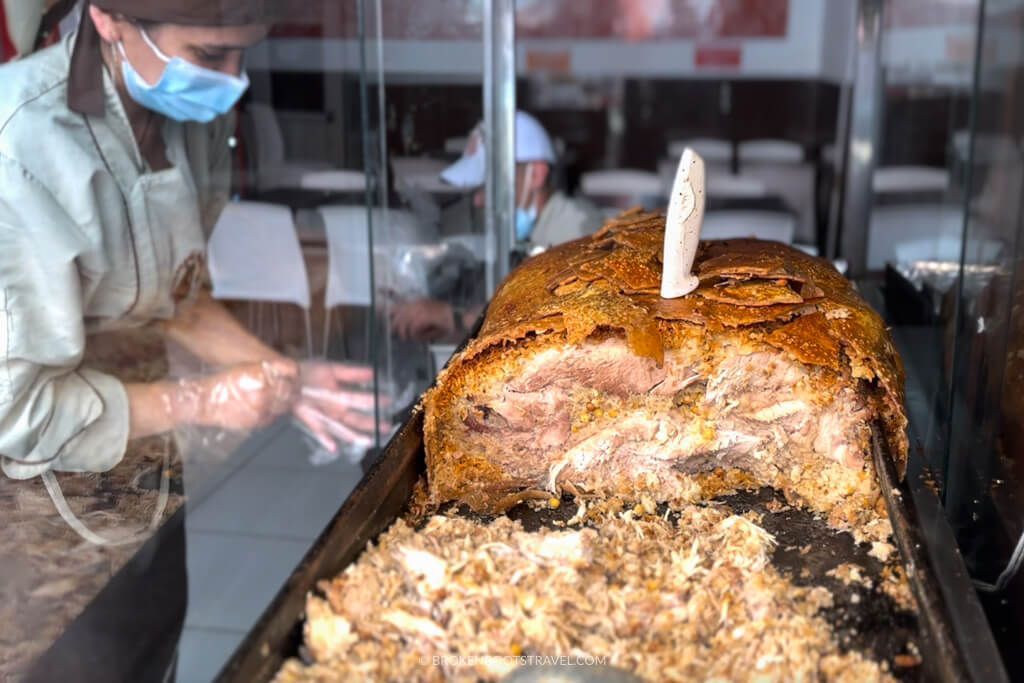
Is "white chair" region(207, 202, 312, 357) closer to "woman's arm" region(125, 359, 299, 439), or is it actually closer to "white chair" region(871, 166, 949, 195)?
"woman's arm" region(125, 359, 299, 439)

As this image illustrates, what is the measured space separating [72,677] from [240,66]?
1.31 metres

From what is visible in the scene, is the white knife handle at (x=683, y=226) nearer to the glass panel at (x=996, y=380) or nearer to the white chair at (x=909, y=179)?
the glass panel at (x=996, y=380)

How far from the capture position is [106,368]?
1907mm

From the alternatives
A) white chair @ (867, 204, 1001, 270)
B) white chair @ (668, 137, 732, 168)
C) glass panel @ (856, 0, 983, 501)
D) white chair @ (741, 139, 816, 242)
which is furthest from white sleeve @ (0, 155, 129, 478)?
white chair @ (741, 139, 816, 242)

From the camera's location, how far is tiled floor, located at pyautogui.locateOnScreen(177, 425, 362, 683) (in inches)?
75.8

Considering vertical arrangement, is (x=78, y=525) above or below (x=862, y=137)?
below

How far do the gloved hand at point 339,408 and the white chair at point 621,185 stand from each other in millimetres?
2331

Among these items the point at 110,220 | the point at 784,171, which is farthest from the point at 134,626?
the point at 784,171

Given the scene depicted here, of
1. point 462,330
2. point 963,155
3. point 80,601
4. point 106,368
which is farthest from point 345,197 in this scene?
point 963,155

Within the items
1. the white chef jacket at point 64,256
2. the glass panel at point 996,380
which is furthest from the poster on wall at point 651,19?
the white chef jacket at point 64,256

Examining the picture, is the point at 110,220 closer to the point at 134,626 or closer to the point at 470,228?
the point at 134,626

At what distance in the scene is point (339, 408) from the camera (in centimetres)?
264

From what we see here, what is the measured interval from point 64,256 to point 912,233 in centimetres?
335

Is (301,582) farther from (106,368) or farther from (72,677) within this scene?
(106,368)
